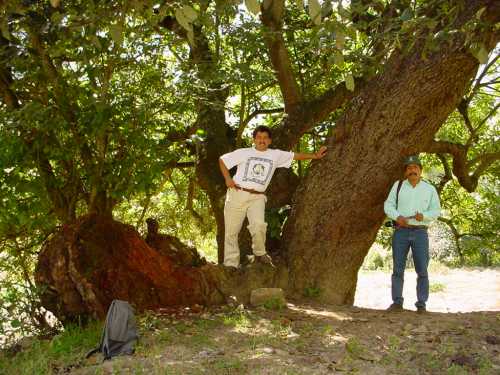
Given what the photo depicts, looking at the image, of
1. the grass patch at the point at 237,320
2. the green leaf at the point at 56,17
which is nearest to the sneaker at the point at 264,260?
the grass patch at the point at 237,320

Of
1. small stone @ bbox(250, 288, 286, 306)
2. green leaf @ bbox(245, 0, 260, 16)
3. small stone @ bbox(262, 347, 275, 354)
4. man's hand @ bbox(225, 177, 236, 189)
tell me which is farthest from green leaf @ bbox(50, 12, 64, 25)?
small stone @ bbox(250, 288, 286, 306)

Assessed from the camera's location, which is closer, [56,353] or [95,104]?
[56,353]

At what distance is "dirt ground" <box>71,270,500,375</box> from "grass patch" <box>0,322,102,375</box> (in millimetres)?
203

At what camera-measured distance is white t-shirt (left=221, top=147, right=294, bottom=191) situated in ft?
20.4

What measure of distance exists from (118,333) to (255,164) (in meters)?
2.41

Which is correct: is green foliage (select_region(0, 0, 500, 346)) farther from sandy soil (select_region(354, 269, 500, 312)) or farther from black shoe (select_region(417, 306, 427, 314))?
sandy soil (select_region(354, 269, 500, 312))

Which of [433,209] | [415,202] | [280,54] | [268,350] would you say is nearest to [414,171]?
[415,202]

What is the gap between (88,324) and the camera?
533 centimetres

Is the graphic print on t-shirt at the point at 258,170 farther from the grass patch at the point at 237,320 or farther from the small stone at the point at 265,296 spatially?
the grass patch at the point at 237,320

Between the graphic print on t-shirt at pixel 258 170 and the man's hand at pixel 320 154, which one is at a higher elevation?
the man's hand at pixel 320 154

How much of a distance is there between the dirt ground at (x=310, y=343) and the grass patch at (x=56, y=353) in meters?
0.20

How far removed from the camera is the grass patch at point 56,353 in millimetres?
4551

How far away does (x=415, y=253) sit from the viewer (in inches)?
234

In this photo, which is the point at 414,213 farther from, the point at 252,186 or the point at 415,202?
the point at 252,186
